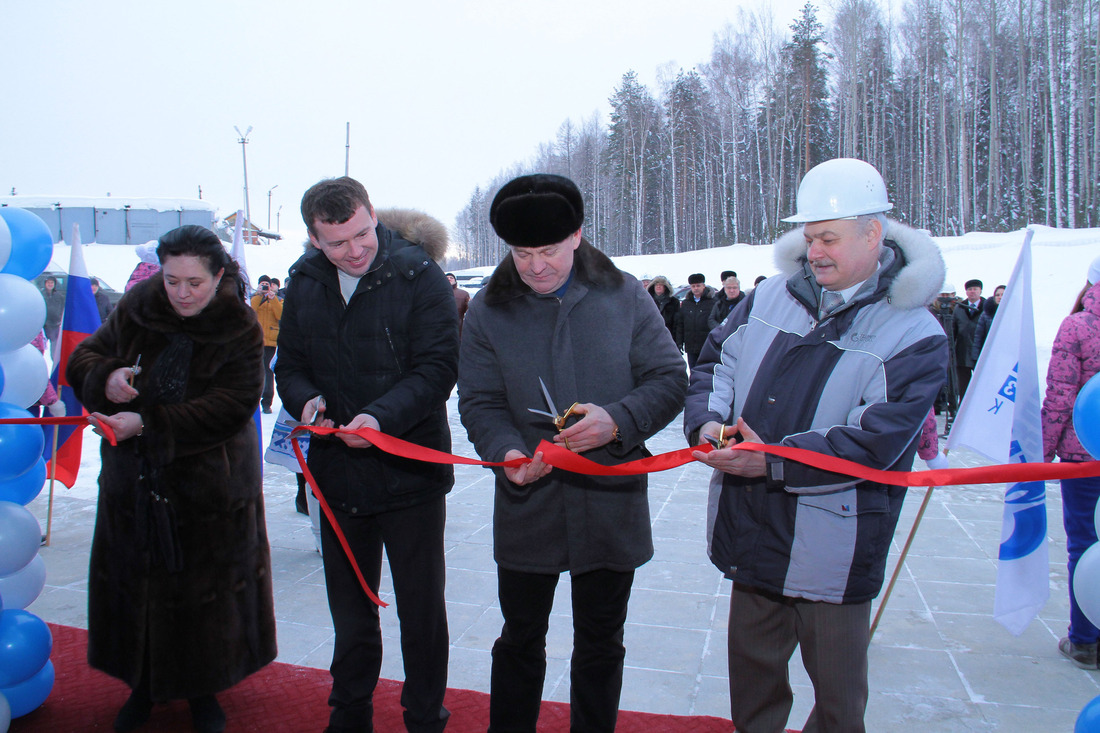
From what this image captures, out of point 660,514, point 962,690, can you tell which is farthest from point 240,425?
point 660,514

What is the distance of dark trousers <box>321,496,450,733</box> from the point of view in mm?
2564

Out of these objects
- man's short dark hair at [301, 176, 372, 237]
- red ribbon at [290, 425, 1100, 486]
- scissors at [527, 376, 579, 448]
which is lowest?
red ribbon at [290, 425, 1100, 486]

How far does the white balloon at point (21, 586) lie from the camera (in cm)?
291

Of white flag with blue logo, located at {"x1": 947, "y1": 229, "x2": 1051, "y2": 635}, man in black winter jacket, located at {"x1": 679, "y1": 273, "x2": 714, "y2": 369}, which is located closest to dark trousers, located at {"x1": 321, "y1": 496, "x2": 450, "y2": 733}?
white flag with blue logo, located at {"x1": 947, "y1": 229, "x2": 1051, "y2": 635}

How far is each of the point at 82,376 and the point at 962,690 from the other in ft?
11.7

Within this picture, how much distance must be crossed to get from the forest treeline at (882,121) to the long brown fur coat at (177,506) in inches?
1312

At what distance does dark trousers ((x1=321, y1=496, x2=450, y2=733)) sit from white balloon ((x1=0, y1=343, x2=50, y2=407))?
5.26 feet

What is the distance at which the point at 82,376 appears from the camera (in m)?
2.68

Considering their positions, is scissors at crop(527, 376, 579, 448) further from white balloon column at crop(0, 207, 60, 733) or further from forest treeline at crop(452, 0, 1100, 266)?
forest treeline at crop(452, 0, 1100, 266)

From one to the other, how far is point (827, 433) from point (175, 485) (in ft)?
7.14

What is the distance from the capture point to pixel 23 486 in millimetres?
3178

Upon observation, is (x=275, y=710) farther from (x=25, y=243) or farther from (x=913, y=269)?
(x=913, y=269)

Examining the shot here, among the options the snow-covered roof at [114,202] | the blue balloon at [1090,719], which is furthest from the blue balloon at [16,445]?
the snow-covered roof at [114,202]

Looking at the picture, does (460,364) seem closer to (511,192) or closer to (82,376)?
(511,192)
